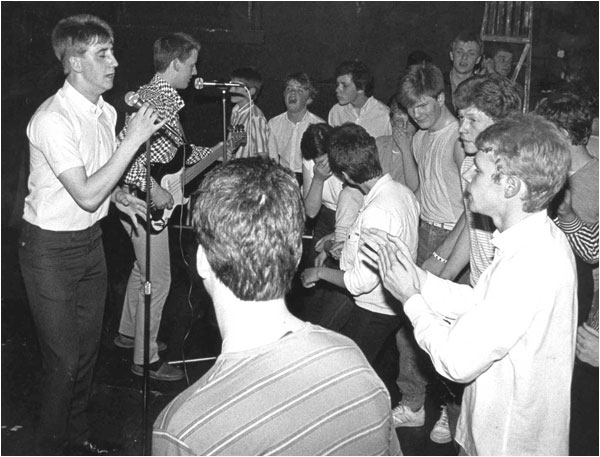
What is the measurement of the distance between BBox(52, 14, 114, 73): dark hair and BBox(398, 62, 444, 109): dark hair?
151 centimetres

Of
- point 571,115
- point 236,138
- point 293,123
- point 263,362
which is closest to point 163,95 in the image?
point 236,138

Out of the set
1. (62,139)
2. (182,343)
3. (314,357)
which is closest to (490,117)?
(62,139)

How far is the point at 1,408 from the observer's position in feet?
11.3

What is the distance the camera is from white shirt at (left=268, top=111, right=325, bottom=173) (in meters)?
5.66

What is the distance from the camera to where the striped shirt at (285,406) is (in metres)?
1.24

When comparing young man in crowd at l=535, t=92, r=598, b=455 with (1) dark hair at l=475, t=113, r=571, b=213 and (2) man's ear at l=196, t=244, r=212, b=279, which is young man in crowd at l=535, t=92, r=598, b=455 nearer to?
(1) dark hair at l=475, t=113, r=571, b=213

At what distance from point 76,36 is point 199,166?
133cm

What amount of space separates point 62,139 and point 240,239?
145 centimetres

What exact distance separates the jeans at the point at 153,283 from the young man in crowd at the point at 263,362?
214 centimetres

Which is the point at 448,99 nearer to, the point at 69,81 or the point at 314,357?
the point at 69,81

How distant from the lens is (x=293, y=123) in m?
5.74

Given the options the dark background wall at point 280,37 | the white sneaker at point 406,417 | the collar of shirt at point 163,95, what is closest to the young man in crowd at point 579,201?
the white sneaker at point 406,417

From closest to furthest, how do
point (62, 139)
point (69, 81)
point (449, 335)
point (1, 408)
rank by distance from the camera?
1. point (449, 335)
2. point (62, 139)
3. point (69, 81)
4. point (1, 408)

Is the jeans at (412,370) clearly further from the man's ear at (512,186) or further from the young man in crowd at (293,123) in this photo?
the young man in crowd at (293,123)
